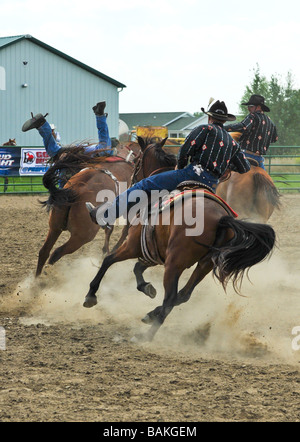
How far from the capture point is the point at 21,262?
7617mm

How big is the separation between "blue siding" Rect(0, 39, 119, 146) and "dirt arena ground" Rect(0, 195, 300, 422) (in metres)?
20.8

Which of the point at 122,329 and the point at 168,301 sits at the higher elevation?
the point at 168,301

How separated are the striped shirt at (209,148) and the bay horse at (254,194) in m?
2.33

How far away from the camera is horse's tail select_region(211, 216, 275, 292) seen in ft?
13.9

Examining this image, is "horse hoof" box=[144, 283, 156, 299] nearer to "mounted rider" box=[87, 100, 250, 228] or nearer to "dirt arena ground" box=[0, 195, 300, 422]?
"dirt arena ground" box=[0, 195, 300, 422]

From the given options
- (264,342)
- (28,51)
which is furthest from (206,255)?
(28,51)

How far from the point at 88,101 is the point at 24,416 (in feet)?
90.9

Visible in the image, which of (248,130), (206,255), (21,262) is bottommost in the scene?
(21,262)

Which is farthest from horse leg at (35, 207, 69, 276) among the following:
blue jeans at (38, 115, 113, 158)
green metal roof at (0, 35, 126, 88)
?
green metal roof at (0, 35, 126, 88)

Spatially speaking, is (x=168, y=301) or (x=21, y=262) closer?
(x=168, y=301)

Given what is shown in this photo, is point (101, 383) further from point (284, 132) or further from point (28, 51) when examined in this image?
point (284, 132)

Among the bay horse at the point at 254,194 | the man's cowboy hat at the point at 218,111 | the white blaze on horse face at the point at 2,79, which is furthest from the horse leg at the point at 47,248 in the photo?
the white blaze on horse face at the point at 2,79

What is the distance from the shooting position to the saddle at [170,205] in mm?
4418

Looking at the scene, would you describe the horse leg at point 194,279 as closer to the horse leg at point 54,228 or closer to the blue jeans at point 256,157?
the horse leg at point 54,228
